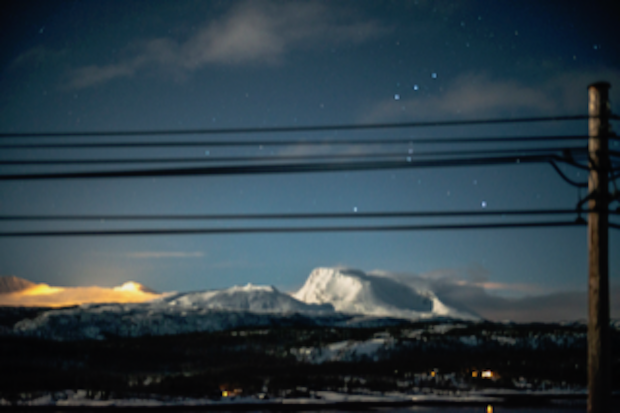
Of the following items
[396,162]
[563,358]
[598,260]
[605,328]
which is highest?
[396,162]

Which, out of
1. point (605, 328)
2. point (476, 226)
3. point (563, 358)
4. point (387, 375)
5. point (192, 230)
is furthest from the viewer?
point (563, 358)

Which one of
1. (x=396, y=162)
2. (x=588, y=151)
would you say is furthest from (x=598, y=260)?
(x=396, y=162)

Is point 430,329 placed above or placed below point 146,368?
above

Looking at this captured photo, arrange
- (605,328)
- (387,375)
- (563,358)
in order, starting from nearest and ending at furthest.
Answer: (605,328)
(387,375)
(563,358)

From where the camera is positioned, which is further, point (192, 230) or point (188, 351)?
point (188, 351)

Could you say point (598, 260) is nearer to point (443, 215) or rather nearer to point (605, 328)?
point (605, 328)

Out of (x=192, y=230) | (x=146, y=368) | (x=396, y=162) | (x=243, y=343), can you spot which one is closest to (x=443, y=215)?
(x=396, y=162)
